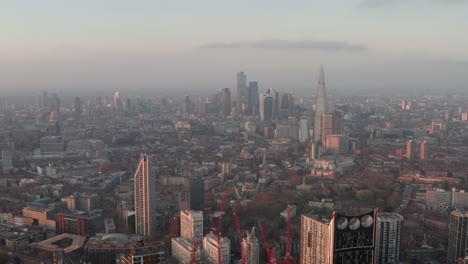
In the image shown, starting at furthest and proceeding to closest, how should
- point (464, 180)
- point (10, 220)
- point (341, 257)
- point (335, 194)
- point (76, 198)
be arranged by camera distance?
point (464, 180)
point (335, 194)
point (76, 198)
point (10, 220)
point (341, 257)

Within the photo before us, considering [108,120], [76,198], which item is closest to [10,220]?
[76,198]

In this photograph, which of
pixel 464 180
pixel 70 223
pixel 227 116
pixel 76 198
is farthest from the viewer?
pixel 227 116

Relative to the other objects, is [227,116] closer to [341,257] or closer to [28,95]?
[28,95]

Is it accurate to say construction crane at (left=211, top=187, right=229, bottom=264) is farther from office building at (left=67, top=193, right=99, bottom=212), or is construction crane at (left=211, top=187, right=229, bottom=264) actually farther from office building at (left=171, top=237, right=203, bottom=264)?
office building at (left=67, top=193, right=99, bottom=212)

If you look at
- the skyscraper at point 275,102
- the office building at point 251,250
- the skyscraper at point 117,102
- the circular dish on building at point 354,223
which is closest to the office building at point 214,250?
the office building at point 251,250

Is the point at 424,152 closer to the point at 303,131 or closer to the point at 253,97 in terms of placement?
the point at 303,131

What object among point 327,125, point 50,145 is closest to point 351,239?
point 50,145

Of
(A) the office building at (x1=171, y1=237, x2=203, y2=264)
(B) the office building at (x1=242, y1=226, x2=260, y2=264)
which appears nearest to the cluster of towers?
(A) the office building at (x1=171, y1=237, x2=203, y2=264)
